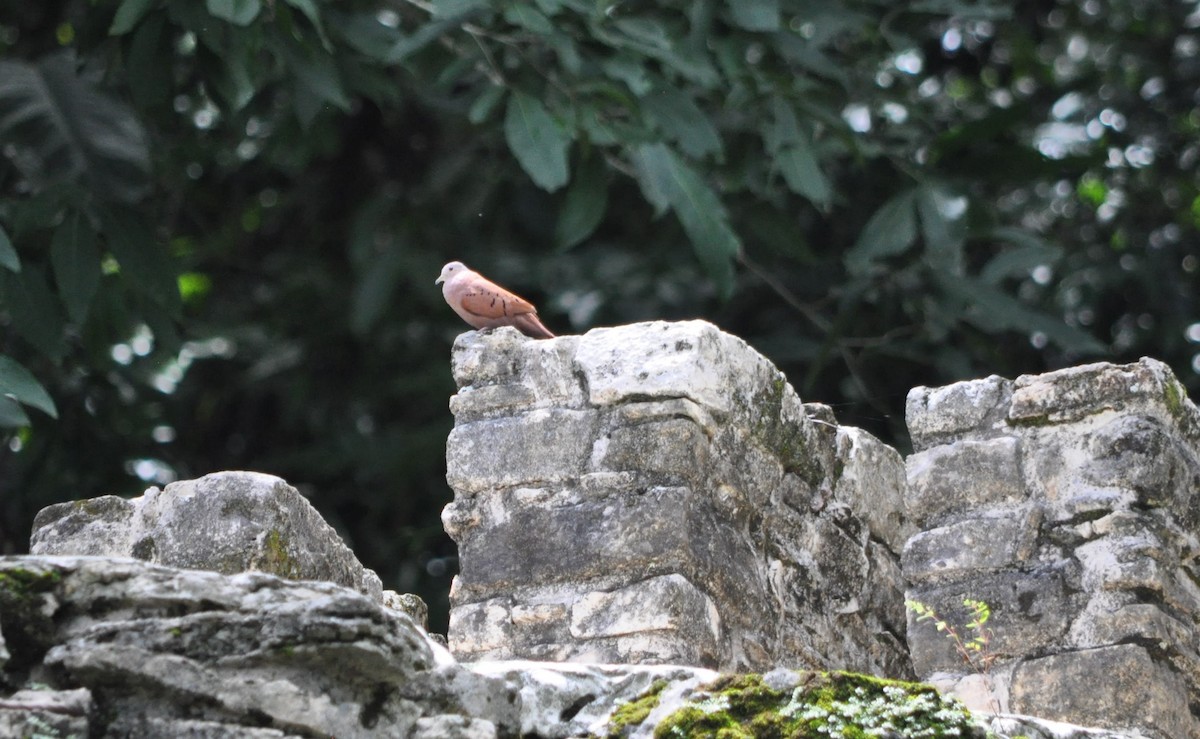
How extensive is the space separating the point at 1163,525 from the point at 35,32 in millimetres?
6294

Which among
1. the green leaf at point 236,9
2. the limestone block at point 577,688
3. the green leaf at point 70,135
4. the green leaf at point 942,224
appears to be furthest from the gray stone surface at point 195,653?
the green leaf at point 942,224

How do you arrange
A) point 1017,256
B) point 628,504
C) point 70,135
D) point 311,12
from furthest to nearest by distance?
point 1017,256 → point 70,135 → point 311,12 → point 628,504

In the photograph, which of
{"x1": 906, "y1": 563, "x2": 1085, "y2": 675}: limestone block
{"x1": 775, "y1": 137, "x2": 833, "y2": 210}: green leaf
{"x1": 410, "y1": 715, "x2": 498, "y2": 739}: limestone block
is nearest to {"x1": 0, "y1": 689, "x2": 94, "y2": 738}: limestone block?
{"x1": 410, "y1": 715, "x2": 498, "y2": 739}: limestone block

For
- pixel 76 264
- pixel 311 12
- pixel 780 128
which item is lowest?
pixel 76 264

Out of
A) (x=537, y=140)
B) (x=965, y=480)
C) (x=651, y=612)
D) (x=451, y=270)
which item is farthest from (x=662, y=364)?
(x=537, y=140)

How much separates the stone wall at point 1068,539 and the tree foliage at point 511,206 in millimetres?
2476

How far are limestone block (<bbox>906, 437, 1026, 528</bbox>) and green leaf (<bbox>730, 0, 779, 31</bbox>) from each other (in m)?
3.20

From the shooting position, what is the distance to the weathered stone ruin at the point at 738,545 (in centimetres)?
416

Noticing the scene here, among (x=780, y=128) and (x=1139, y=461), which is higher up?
(x=780, y=128)

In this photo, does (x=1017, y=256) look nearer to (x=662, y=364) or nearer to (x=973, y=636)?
(x=973, y=636)

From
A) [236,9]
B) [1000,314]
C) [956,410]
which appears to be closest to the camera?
[956,410]

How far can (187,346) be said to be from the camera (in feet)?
33.8

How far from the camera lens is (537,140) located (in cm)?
786

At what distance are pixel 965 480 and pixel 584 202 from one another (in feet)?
10.5
